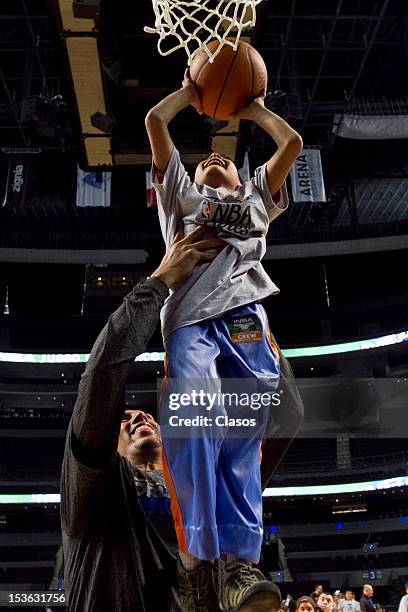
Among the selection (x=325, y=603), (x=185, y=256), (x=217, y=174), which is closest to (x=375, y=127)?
(x=325, y=603)

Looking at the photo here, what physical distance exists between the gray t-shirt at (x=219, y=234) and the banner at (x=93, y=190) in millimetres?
13011

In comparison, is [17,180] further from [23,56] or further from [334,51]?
[334,51]

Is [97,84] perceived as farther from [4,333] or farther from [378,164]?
[4,333]

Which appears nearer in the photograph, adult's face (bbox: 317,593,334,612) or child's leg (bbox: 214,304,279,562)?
child's leg (bbox: 214,304,279,562)

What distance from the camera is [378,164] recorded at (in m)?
19.5

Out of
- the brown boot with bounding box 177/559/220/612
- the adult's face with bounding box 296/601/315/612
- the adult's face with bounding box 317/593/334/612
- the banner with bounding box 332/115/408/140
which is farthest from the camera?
the banner with bounding box 332/115/408/140

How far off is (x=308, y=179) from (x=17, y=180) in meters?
6.20

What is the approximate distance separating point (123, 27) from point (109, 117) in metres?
1.94

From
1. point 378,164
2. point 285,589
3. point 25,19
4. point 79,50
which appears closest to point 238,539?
point 79,50

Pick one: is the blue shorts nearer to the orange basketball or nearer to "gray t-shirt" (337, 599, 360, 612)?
the orange basketball

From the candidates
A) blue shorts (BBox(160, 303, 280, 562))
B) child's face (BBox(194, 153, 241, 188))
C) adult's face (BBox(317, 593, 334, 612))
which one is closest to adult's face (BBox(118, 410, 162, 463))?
blue shorts (BBox(160, 303, 280, 562))

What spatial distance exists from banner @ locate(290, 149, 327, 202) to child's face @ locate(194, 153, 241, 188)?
41.8 feet

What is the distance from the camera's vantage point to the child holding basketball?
72.7 inches

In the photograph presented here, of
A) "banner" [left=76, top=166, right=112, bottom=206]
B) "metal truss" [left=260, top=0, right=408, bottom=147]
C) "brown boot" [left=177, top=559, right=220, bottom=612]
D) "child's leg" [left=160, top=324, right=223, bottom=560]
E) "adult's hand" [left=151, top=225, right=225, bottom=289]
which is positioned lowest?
"brown boot" [left=177, top=559, right=220, bottom=612]
